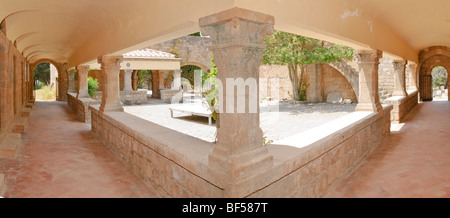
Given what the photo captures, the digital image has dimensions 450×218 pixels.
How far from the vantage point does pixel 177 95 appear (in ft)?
64.9

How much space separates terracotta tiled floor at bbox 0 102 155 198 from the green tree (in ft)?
31.8

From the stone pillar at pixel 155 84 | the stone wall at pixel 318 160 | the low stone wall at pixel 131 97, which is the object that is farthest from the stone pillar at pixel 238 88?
the stone pillar at pixel 155 84

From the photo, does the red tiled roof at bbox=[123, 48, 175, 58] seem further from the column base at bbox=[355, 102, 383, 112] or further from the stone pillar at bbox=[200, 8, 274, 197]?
the stone pillar at bbox=[200, 8, 274, 197]

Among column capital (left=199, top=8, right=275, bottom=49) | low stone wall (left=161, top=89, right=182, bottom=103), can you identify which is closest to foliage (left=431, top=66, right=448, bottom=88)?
low stone wall (left=161, top=89, right=182, bottom=103)

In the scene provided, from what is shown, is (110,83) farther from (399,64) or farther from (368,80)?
(399,64)

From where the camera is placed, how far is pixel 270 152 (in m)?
3.43

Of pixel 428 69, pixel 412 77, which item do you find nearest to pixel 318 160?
pixel 412 77

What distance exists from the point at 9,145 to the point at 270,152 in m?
4.81

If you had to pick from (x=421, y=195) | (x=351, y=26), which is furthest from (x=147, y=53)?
(x=421, y=195)

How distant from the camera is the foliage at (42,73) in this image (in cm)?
3139

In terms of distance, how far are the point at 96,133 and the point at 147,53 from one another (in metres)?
12.2

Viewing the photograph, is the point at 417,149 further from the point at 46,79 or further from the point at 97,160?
the point at 46,79

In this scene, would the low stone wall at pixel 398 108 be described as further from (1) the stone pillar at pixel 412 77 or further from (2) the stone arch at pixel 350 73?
(2) the stone arch at pixel 350 73

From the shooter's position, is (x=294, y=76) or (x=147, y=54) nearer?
(x=294, y=76)
